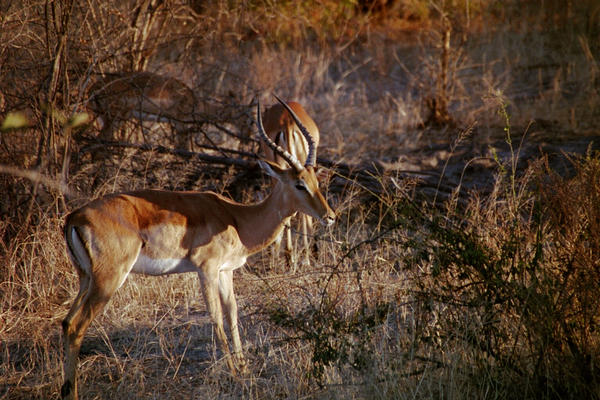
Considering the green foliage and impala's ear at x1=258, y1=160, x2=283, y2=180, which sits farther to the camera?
impala's ear at x1=258, y1=160, x2=283, y2=180

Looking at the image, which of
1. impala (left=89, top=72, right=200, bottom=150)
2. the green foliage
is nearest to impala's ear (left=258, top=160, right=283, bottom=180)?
the green foliage

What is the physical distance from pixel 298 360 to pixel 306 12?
31.8ft

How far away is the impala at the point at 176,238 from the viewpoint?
14.1 feet

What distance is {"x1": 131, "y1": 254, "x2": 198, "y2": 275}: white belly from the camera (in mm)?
4614

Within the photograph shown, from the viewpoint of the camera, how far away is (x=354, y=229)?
24.2 ft

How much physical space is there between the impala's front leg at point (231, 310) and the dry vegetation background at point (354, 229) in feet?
0.29

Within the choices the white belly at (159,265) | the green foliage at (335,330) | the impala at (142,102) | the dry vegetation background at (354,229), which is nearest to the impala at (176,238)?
the white belly at (159,265)

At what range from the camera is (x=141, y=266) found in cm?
462

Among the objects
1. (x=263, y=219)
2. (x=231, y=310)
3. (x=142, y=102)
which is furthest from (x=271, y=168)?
(x=142, y=102)

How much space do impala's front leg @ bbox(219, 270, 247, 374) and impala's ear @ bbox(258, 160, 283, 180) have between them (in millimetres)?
770

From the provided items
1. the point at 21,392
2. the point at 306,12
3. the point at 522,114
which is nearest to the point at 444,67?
the point at 522,114

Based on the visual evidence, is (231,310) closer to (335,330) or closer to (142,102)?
(335,330)

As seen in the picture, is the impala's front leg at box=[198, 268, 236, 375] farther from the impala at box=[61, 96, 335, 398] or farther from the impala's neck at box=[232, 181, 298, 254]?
the impala's neck at box=[232, 181, 298, 254]

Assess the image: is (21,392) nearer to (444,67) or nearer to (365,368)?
(365,368)
